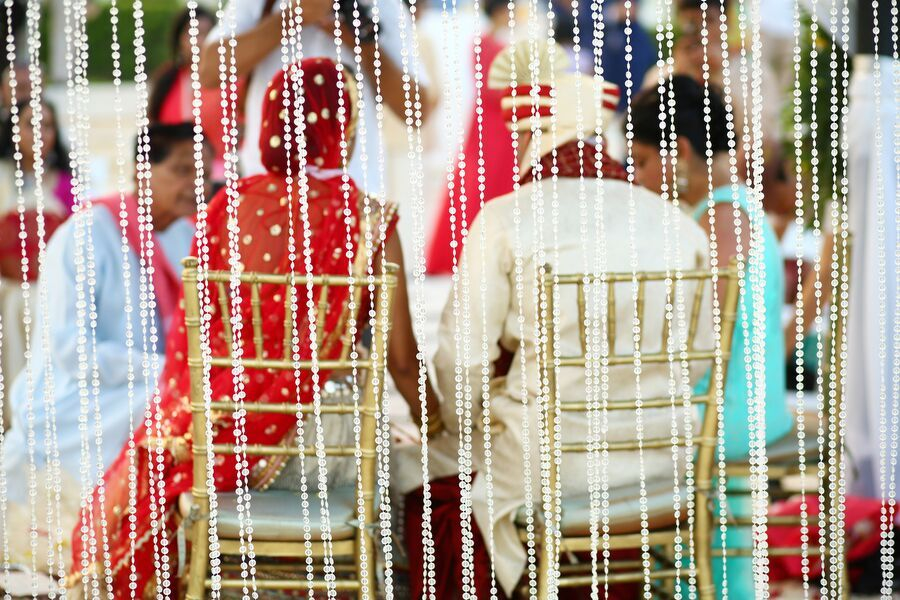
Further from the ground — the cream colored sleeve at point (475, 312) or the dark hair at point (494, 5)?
the dark hair at point (494, 5)

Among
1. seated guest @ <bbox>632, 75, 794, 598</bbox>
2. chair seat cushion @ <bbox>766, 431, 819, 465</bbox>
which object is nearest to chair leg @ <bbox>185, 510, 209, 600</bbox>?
seated guest @ <bbox>632, 75, 794, 598</bbox>

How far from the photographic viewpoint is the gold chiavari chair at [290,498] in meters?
2.54

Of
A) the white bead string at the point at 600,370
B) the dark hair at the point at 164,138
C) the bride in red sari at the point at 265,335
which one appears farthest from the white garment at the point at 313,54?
the white bead string at the point at 600,370

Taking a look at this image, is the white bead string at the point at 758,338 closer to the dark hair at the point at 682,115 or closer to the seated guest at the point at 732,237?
the seated guest at the point at 732,237

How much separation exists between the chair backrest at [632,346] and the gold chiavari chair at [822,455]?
342 mm

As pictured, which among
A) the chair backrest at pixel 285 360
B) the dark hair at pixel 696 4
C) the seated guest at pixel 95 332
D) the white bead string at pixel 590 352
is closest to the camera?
the chair backrest at pixel 285 360

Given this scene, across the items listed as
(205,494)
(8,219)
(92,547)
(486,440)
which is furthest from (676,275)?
(8,219)

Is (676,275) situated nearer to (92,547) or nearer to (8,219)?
(92,547)

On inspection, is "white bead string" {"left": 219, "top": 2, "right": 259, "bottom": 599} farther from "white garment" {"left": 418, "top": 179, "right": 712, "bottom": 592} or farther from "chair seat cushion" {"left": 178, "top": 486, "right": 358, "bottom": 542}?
"white garment" {"left": 418, "top": 179, "right": 712, "bottom": 592}

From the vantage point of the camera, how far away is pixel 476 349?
288 cm

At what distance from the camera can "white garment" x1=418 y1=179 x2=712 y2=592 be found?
9.39 feet

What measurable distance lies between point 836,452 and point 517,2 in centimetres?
527

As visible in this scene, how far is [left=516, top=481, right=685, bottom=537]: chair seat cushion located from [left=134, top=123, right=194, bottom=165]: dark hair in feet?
5.26

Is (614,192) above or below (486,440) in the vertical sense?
above
